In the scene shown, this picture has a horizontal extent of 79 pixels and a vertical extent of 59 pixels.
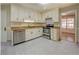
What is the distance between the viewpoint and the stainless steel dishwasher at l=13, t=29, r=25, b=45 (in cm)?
302

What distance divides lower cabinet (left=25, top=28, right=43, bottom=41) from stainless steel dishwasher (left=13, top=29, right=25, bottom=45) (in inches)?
9.3

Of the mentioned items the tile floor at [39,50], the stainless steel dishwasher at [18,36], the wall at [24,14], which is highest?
the wall at [24,14]

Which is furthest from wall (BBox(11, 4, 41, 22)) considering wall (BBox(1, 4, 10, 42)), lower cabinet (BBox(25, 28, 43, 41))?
lower cabinet (BBox(25, 28, 43, 41))

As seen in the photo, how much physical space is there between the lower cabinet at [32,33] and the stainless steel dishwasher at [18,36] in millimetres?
236

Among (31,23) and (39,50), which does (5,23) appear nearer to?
(31,23)

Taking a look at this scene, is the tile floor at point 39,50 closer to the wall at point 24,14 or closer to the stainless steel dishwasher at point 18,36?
the stainless steel dishwasher at point 18,36

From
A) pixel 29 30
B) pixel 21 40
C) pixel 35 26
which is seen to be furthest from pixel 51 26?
pixel 21 40

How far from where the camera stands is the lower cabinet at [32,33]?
359cm

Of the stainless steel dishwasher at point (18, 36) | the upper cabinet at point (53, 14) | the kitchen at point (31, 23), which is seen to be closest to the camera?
the stainless steel dishwasher at point (18, 36)

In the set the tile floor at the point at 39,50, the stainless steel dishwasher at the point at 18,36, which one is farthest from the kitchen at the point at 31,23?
the tile floor at the point at 39,50

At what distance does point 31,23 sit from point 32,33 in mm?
630

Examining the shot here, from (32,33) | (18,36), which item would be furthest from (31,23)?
(18,36)

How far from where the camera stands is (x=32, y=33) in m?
3.87

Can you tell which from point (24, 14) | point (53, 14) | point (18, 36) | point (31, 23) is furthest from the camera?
point (31, 23)
